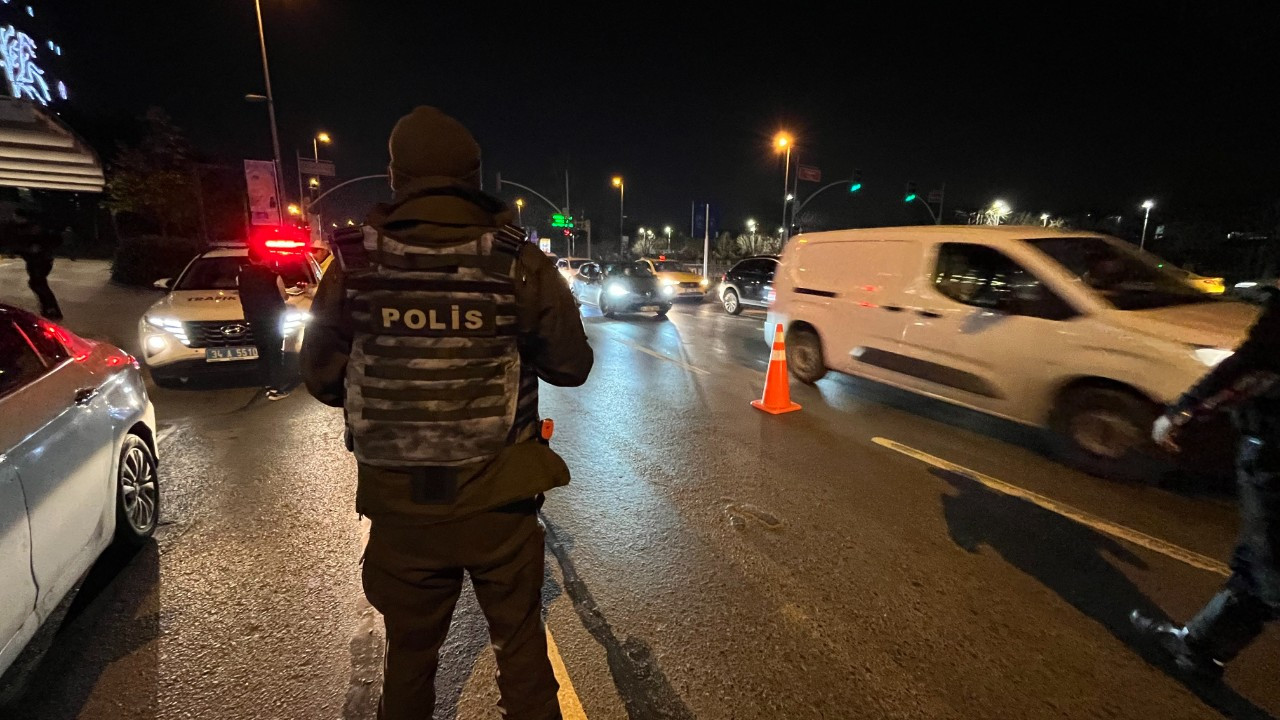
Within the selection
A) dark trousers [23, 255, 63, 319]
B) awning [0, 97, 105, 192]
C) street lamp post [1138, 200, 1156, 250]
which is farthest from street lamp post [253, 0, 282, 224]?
street lamp post [1138, 200, 1156, 250]

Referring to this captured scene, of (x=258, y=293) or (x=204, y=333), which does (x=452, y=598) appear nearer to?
(x=258, y=293)

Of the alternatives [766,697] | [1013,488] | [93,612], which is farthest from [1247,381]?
[93,612]

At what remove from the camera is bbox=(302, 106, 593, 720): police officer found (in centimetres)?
150

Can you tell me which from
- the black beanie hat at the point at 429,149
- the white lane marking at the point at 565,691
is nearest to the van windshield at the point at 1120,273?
the white lane marking at the point at 565,691

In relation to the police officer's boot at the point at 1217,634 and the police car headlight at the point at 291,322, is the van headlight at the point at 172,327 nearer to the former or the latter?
the police car headlight at the point at 291,322

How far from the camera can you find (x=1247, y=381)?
2029mm

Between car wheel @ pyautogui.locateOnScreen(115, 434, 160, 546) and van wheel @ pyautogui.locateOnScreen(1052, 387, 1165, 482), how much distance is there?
20.4 feet

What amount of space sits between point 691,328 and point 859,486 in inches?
343

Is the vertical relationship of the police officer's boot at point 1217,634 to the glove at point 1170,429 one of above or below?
below

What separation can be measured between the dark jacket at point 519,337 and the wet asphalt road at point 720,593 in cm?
107

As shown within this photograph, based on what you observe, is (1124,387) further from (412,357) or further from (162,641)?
(162,641)

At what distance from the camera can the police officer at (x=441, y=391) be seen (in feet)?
4.93

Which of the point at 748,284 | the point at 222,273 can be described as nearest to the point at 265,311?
the point at 222,273

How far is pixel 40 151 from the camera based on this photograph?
40.6 feet
